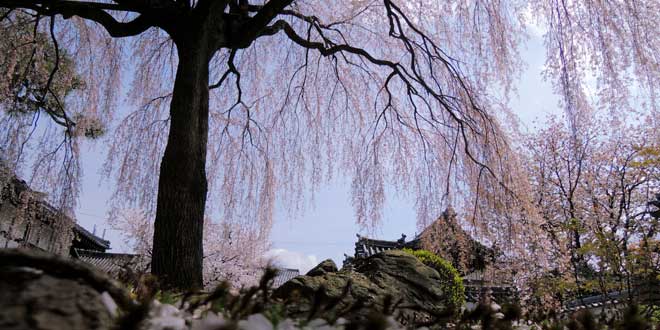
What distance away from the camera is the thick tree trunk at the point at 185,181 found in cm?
360

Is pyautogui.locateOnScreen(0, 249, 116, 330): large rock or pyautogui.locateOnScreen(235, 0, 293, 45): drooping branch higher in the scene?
pyautogui.locateOnScreen(235, 0, 293, 45): drooping branch

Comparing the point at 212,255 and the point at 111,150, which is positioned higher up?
the point at 111,150

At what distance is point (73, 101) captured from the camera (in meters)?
7.09

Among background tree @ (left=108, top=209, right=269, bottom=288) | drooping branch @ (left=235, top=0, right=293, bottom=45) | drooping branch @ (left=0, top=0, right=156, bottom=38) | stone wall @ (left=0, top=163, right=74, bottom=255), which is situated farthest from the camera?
background tree @ (left=108, top=209, right=269, bottom=288)

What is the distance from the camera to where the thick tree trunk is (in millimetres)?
3598

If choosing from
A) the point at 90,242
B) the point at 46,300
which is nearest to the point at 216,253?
the point at 90,242

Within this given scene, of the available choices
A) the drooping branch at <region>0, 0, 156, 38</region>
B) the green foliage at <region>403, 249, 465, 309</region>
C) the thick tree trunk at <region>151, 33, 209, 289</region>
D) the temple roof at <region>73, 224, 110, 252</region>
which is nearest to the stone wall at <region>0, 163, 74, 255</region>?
the drooping branch at <region>0, 0, 156, 38</region>

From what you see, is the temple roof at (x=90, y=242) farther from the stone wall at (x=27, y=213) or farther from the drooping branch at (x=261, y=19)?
the drooping branch at (x=261, y=19)

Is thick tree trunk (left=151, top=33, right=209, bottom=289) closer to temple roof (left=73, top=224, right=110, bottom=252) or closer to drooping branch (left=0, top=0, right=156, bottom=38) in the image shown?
drooping branch (left=0, top=0, right=156, bottom=38)

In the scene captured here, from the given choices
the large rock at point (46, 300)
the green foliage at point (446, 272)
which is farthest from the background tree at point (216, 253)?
the large rock at point (46, 300)

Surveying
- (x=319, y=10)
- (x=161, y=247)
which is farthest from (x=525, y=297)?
Answer: (x=161, y=247)

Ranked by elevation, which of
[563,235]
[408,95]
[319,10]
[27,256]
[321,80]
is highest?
[319,10]

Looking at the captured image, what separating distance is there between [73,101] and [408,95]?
5.25 m

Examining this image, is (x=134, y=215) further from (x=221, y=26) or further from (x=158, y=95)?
(x=221, y=26)
